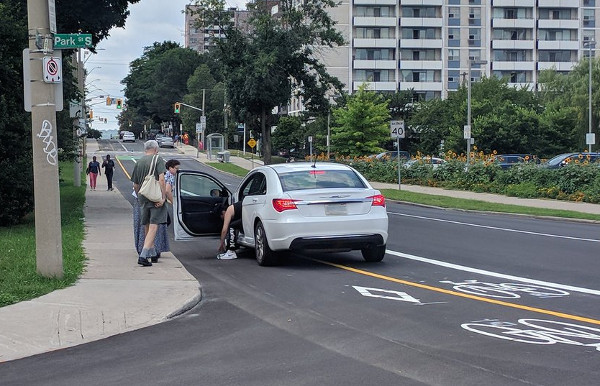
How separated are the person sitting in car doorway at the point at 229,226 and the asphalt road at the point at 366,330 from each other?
239 millimetres

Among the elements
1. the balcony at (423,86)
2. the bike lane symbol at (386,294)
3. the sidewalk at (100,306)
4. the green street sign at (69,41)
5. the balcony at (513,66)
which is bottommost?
the bike lane symbol at (386,294)

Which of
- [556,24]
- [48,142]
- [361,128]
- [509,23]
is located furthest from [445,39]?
[48,142]

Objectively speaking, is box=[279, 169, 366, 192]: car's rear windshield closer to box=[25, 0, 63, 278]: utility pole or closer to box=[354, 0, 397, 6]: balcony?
box=[25, 0, 63, 278]: utility pole

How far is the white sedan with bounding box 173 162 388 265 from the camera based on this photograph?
12562mm

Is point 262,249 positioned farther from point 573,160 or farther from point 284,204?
point 573,160

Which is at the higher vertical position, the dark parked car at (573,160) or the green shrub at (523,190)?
the dark parked car at (573,160)

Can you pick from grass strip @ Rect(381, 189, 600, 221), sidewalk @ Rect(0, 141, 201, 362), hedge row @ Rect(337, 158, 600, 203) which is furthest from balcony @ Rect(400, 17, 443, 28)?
sidewalk @ Rect(0, 141, 201, 362)

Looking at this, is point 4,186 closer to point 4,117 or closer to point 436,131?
point 4,117

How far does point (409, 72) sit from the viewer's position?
95.2 meters

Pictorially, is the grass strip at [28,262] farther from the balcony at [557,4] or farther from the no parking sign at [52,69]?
the balcony at [557,4]

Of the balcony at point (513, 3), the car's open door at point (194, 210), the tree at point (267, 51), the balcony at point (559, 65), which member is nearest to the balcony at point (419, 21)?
the balcony at point (513, 3)

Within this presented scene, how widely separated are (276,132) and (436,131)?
1952cm

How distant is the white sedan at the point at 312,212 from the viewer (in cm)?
1256

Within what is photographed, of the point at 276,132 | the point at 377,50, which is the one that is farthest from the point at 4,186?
the point at 377,50
